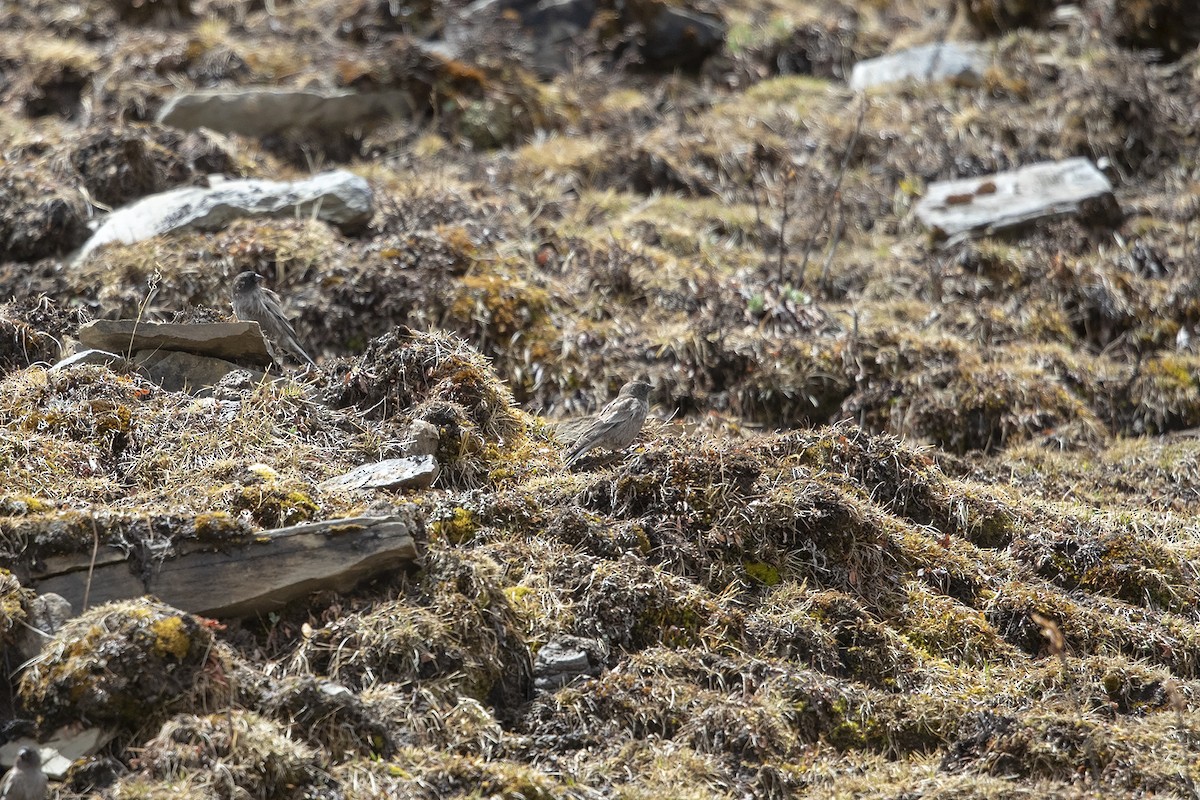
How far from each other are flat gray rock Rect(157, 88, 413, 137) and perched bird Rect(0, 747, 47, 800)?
9.17m

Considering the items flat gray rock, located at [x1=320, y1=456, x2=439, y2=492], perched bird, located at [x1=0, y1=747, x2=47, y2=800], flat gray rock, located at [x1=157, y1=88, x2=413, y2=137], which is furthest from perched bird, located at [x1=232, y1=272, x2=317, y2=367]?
flat gray rock, located at [x1=157, y1=88, x2=413, y2=137]

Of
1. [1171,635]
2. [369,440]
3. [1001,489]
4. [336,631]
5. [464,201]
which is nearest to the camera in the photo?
[336,631]

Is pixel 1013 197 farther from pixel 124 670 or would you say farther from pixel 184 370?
pixel 124 670

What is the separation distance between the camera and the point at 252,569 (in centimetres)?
542

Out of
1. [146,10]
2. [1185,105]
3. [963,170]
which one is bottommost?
[146,10]

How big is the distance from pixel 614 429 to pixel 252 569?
2452mm

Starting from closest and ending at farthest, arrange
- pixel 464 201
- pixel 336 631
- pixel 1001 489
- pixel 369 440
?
pixel 336 631 → pixel 369 440 → pixel 1001 489 → pixel 464 201

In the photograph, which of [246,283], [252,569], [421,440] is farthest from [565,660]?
[246,283]

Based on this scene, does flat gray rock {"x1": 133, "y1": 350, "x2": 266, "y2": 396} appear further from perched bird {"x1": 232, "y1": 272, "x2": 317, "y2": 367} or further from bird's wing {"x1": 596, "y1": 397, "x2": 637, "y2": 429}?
bird's wing {"x1": 596, "y1": 397, "x2": 637, "y2": 429}

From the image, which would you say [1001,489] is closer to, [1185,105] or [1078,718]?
[1078,718]

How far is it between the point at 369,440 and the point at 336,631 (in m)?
1.84

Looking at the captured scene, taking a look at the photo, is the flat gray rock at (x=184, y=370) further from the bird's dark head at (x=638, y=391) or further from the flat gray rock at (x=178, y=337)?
the bird's dark head at (x=638, y=391)

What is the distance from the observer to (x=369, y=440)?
698 centimetres

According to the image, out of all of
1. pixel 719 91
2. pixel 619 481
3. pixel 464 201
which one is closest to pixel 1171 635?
pixel 619 481
